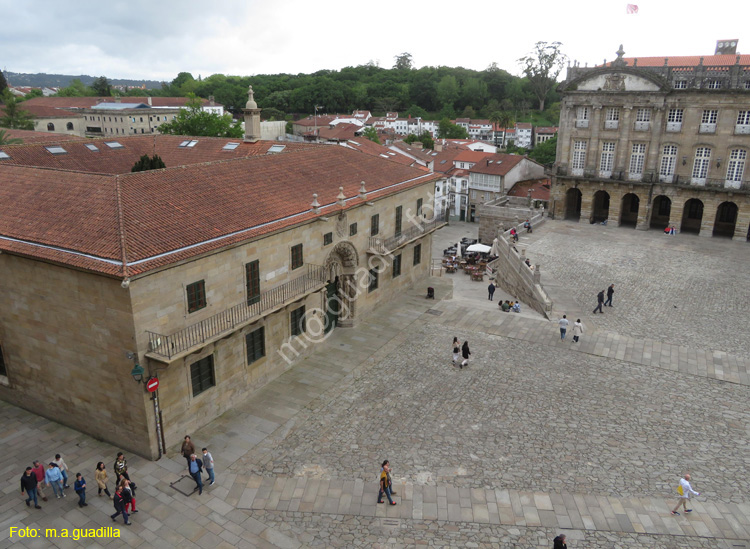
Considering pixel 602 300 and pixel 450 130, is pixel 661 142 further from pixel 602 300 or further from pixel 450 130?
pixel 450 130

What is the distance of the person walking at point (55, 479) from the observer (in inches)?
634

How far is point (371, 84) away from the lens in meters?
168

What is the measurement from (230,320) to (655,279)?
93.5 ft

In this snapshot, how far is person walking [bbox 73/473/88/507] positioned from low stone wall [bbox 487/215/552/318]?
23646 millimetres

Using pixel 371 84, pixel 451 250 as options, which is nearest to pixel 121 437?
pixel 451 250

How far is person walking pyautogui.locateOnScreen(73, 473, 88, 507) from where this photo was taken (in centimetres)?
1591

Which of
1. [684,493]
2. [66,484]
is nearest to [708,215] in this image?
[684,493]

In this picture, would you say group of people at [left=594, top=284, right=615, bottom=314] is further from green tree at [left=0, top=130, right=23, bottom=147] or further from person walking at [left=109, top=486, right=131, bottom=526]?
green tree at [left=0, top=130, right=23, bottom=147]

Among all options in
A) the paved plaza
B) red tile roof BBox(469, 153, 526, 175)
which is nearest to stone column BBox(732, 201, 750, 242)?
the paved plaza

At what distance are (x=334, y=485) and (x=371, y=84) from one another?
164 meters

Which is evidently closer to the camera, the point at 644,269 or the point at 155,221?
the point at 155,221

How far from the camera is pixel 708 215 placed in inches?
1839

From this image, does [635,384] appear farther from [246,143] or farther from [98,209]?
[246,143]

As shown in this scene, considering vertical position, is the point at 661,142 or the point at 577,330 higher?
the point at 661,142
